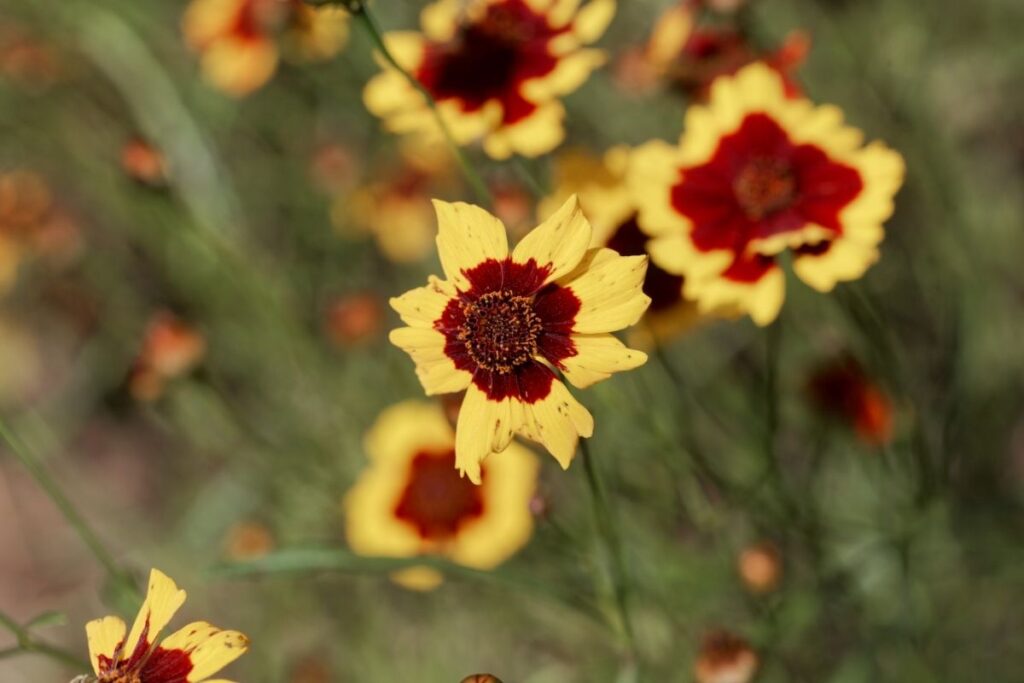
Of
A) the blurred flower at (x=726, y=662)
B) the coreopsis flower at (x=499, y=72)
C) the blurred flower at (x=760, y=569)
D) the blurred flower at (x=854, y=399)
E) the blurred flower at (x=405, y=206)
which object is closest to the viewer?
the coreopsis flower at (x=499, y=72)

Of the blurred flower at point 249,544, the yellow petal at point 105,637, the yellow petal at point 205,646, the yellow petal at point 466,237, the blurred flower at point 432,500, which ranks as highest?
the blurred flower at point 249,544

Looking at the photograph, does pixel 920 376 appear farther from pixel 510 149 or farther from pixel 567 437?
pixel 567 437

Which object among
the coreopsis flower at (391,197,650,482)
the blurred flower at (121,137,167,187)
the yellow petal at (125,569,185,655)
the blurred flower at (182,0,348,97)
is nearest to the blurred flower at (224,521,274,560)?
the blurred flower at (121,137,167,187)

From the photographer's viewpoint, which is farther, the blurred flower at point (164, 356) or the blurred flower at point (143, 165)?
the blurred flower at point (164, 356)

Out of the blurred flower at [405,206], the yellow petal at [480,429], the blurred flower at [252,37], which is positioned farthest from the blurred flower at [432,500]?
the blurred flower at [252,37]

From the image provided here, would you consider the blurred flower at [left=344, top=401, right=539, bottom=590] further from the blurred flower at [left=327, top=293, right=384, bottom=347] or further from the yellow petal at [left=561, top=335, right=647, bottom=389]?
the yellow petal at [left=561, top=335, right=647, bottom=389]

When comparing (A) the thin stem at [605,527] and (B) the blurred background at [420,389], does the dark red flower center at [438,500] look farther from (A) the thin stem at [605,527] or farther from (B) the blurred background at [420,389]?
(A) the thin stem at [605,527]

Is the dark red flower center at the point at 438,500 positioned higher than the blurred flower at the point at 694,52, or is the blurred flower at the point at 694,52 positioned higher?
the blurred flower at the point at 694,52

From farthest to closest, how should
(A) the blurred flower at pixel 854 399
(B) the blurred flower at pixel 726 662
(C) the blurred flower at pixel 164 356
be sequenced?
(C) the blurred flower at pixel 164 356 → (A) the blurred flower at pixel 854 399 → (B) the blurred flower at pixel 726 662
